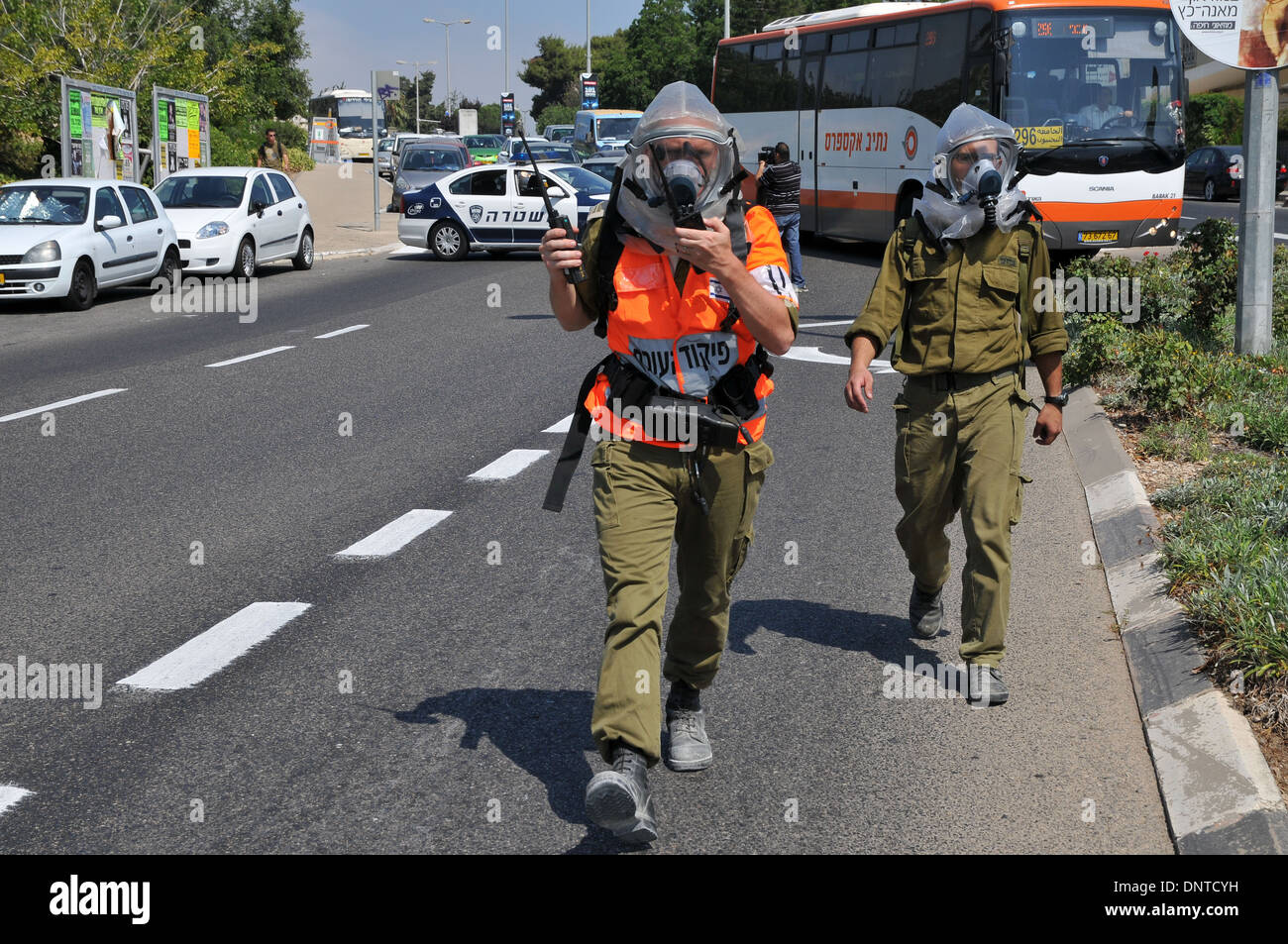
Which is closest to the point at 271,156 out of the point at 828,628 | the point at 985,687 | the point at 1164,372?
the point at 1164,372

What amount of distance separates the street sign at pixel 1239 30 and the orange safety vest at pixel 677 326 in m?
6.65

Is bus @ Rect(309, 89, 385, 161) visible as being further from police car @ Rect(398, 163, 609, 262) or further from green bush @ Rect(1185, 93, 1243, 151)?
police car @ Rect(398, 163, 609, 262)

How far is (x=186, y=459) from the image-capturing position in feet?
28.8

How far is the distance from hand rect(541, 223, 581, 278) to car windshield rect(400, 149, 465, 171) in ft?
109

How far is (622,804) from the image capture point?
351 centimetres

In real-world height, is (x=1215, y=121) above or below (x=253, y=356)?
above

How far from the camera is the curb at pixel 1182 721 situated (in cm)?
377

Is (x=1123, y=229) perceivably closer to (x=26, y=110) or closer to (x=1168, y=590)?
(x=1168, y=590)

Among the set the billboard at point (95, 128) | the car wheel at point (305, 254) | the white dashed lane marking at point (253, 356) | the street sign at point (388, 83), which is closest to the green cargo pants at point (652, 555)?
the white dashed lane marking at point (253, 356)

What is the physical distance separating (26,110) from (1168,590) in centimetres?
2886

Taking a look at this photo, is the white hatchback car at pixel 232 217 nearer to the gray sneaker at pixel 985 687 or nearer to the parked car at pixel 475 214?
the parked car at pixel 475 214

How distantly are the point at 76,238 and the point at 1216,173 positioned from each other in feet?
101

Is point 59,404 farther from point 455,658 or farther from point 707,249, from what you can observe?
point 707,249

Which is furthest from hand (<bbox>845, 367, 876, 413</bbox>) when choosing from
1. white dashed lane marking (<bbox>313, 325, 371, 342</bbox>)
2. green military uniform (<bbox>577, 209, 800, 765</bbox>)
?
white dashed lane marking (<bbox>313, 325, 371, 342</bbox>)
